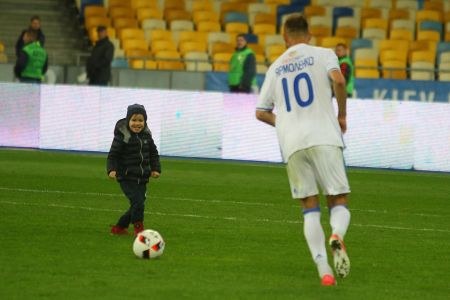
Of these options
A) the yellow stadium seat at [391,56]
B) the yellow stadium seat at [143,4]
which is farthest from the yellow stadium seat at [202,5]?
the yellow stadium seat at [391,56]

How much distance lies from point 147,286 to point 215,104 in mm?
13206

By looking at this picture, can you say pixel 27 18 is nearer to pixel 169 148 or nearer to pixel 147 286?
pixel 169 148

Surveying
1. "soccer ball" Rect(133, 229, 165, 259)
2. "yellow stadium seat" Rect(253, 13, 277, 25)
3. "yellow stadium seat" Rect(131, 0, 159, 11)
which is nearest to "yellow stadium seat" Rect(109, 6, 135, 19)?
"yellow stadium seat" Rect(131, 0, 159, 11)

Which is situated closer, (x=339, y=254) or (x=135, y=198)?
(x=339, y=254)

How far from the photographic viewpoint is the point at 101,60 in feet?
83.1

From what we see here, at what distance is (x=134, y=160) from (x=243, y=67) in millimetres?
13659

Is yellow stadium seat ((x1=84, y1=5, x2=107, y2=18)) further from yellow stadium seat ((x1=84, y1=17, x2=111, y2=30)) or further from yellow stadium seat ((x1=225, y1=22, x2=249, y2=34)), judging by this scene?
yellow stadium seat ((x1=225, y1=22, x2=249, y2=34))

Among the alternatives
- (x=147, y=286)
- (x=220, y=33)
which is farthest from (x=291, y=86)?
(x=220, y=33)

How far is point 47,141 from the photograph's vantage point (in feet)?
73.0

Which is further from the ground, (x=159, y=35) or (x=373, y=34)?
(x=373, y=34)

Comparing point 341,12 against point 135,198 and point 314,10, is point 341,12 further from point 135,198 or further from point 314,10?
point 135,198

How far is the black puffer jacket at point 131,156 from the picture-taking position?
454 inches

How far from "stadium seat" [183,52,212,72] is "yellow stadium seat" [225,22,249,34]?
6.09ft

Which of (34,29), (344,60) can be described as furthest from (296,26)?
(34,29)
